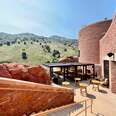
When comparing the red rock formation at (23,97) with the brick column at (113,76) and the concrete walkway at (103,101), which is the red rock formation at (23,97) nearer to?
the concrete walkway at (103,101)

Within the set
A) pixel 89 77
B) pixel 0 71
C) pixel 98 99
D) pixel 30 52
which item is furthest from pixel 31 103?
pixel 30 52

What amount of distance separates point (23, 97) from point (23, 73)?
11.5ft

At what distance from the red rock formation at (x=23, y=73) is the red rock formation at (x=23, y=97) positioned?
2.36 m

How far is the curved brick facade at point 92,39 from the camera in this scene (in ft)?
78.4

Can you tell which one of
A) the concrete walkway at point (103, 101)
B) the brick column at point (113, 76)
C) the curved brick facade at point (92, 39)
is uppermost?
the curved brick facade at point (92, 39)

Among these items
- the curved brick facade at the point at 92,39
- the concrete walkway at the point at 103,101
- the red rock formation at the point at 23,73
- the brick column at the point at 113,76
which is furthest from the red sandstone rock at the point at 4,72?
the curved brick facade at the point at 92,39

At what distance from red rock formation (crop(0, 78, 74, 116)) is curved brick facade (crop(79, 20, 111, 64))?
19.5 meters

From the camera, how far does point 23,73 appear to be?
7.61 meters

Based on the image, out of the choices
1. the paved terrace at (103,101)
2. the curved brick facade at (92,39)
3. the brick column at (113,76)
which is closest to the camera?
the paved terrace at (103,101)

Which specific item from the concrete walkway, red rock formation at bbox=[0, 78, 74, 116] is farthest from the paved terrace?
red rock formation at bbox=[0, 78, 74, 116]

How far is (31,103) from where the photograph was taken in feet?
15.3

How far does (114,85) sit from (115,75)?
0.97m

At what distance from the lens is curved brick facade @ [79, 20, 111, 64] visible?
23906mm

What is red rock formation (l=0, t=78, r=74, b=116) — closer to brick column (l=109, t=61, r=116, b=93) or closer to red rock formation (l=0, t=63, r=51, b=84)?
red rock formation (l=0, t=63, r=51, b=84)
